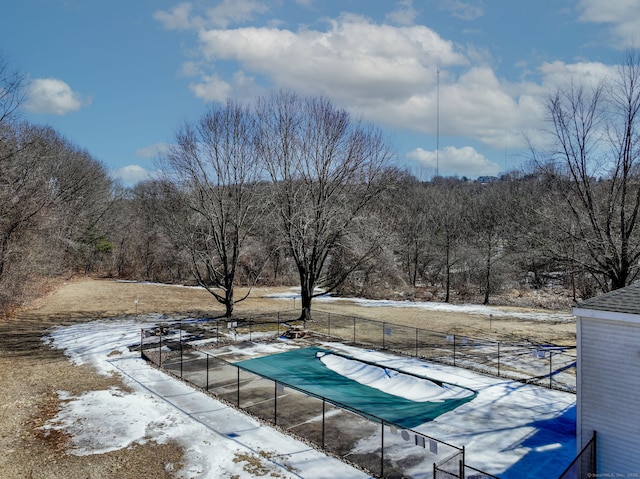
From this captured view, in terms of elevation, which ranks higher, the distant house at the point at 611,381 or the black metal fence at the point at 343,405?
the distant house at the point at 611,381

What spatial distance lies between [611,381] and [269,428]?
8.06 metres

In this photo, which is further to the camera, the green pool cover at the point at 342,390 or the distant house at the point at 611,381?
the green pool cover at the point at 342,390

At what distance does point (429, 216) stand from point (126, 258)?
117 ft

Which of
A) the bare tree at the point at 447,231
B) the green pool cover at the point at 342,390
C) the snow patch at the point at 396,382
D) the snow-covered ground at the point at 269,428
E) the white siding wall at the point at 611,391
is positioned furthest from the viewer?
the bare tree at the point at 447,231

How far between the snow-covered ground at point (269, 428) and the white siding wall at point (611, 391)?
3.84 feet

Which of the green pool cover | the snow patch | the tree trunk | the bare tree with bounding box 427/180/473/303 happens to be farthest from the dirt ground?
the bare tree with bounding box 427/180/473/303

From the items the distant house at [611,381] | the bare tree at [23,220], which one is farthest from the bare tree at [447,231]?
the bare tree at [23,220]

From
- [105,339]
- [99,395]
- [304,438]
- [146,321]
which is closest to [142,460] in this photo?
[304,438]

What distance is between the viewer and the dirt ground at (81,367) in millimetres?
9945

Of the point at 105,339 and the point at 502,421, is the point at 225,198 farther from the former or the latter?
the point at 502,421

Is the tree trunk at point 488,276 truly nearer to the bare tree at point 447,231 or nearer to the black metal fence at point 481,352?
the bare tree at point 447,231

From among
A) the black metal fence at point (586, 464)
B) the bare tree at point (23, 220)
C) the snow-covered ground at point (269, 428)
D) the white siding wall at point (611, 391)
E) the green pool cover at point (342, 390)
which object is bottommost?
the snow-covered ground at point (269, 428)

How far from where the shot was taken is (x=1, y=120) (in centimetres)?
2358

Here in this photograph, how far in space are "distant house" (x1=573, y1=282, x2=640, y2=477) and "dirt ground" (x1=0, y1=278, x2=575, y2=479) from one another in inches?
359
